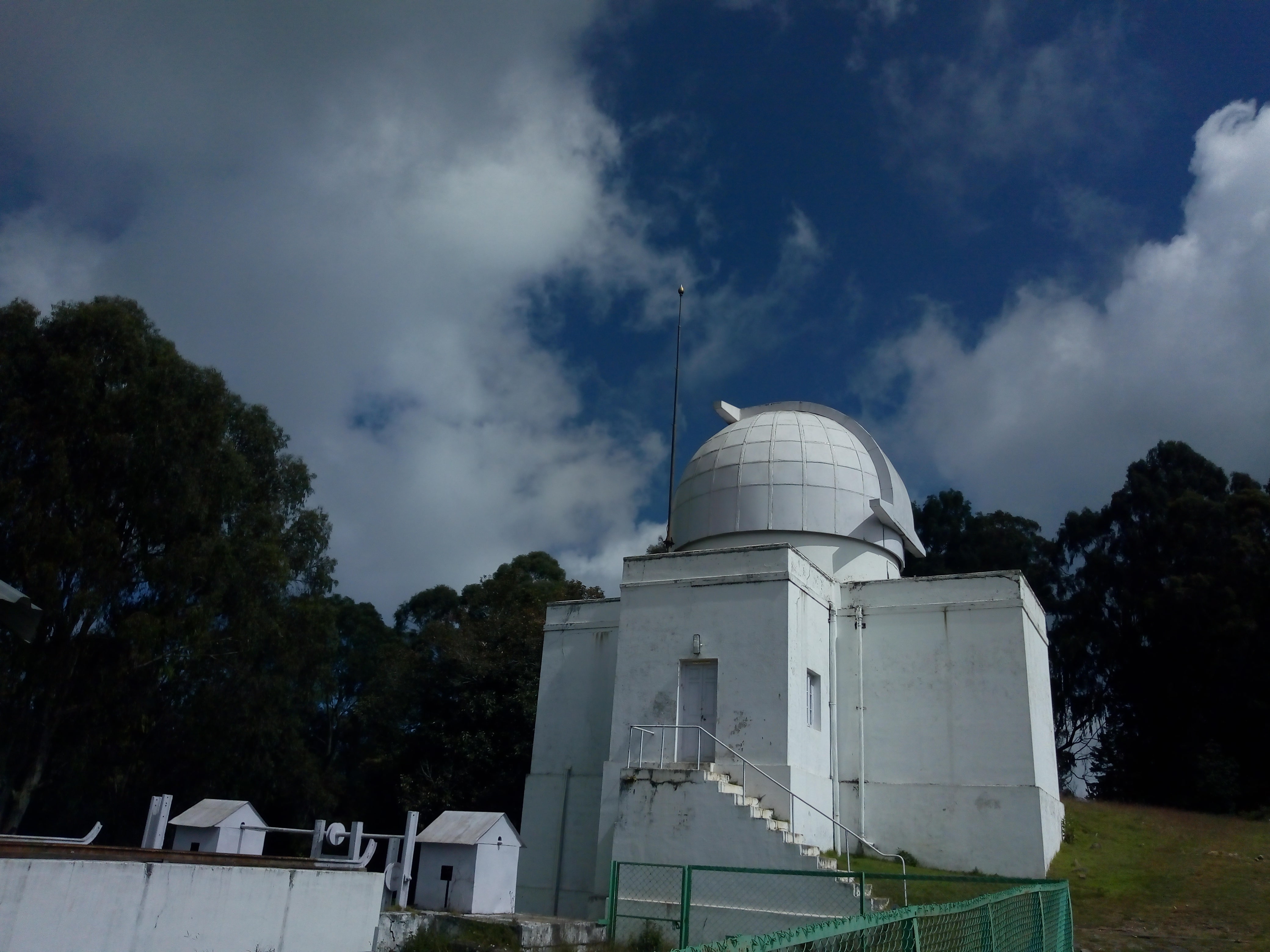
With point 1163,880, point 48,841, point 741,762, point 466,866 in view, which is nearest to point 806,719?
point 741,762

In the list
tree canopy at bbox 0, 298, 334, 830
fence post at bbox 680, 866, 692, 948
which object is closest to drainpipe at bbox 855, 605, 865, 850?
fence post at bbox 680, 866, 692, 948

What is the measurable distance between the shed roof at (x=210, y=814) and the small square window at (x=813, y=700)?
1009 centimetres

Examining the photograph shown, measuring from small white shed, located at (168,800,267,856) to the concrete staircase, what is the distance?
25.5 feet

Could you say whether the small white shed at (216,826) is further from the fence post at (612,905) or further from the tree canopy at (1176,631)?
the tree canopy at (1176,631)

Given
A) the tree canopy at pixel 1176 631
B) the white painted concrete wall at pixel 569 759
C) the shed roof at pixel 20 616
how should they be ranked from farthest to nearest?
the tree canopy at pixel 1176 631 → the white painted concrete wall at pixel 569 759 → the shed roof at pixel 20 616

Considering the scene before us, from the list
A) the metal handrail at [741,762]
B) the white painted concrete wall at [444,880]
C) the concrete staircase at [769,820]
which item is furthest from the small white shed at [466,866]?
the concrete staircase at [769,820]

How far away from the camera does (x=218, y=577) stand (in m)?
23.8

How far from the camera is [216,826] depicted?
15555 millimetres

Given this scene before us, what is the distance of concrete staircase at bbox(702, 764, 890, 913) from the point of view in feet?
47.9

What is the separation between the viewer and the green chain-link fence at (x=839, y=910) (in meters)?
4.84

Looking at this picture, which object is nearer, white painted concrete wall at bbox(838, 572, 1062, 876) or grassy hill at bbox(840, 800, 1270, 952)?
grassy hill at bbox(840, 800, 1270, 952)

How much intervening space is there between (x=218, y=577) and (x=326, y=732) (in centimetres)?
2143

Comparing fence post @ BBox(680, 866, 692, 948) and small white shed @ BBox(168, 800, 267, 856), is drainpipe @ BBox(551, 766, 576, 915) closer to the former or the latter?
small white shed @ BBox(168, 800, 267, 856)

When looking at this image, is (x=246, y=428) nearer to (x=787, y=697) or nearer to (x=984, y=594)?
(x=787, y=697)
